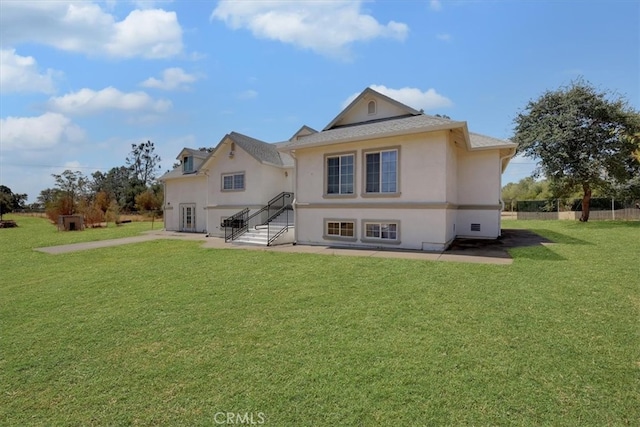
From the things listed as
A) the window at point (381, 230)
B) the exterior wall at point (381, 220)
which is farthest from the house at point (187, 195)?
the window at point (381, 230)

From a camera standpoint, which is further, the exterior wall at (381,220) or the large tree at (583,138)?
the large tree at (583,138)

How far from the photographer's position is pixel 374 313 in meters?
4.80

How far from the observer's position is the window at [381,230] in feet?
36.9

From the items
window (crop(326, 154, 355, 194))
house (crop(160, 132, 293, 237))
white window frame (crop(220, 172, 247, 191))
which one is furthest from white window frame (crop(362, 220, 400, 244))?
white window frame (crop(220, 172, 247, 191))

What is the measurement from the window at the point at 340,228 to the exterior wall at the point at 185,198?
37.2 feet

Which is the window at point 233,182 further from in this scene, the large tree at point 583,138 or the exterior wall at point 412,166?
the large tree at point 583,138

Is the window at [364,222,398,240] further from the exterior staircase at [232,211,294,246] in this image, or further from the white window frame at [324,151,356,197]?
the exterior staircase at [232,211,294,246]

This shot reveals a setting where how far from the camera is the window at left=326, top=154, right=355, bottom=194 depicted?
12.0 m

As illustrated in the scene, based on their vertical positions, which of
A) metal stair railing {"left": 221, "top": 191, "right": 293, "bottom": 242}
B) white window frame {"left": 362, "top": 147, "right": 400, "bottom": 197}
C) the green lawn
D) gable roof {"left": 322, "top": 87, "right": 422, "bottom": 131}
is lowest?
the green lawn

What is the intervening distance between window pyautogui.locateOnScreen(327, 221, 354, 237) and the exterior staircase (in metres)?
2.33

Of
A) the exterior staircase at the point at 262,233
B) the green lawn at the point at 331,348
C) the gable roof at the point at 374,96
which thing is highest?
the gable roof at the point at 374,96

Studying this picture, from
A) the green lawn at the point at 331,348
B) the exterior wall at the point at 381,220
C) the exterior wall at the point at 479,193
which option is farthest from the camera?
the exterior wall at the point at 479,193

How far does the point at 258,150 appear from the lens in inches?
682

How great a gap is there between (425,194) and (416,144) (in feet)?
5.93
